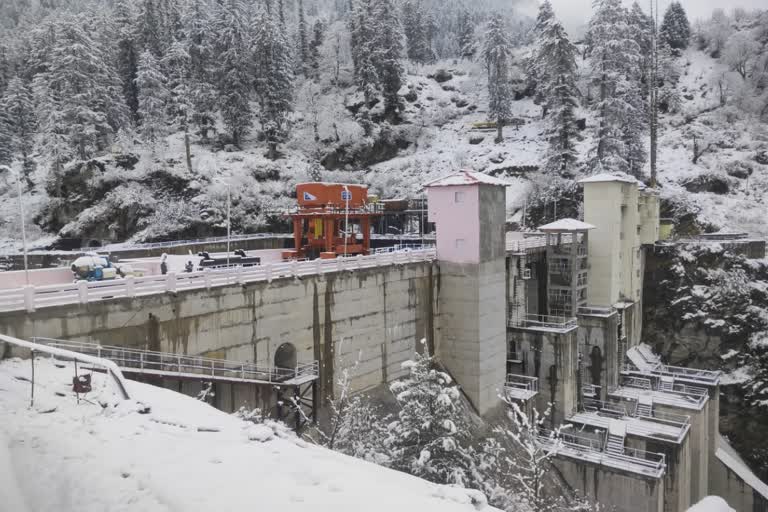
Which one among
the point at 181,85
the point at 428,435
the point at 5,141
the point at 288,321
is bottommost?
the point at 428,435

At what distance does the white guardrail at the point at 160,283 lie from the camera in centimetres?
1195

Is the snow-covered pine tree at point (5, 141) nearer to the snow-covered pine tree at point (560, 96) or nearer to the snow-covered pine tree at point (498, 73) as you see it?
the snow-covered pine tree at point (498, 73)

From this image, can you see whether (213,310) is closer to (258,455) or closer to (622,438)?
(258,455)

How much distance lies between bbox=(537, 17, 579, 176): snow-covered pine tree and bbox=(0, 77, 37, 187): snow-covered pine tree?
60079mm

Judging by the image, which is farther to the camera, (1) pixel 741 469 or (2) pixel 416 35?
(2) pixel 416 35

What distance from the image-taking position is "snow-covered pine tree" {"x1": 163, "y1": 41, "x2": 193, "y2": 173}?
2200 inches

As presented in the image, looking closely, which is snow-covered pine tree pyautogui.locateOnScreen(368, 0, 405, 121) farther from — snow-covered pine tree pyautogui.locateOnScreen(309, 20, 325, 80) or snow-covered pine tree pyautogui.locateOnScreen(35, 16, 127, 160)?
snow-covered pine tree pyautogui.locateOnScreen(35, 16, 127, 160)

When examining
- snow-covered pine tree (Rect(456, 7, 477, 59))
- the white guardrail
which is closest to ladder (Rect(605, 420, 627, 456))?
the white guardrail

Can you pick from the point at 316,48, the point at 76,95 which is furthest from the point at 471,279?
the point at 316,48

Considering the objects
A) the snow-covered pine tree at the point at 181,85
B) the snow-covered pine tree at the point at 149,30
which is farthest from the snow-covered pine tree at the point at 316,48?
the snow-covered pine tree at the point at 181,85

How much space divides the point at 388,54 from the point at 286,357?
61826 millimetres

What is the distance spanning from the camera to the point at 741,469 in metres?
30.5

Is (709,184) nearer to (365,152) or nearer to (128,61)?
(365,152)

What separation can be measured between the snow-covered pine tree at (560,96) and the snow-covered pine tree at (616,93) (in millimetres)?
2535
